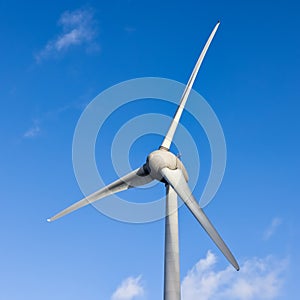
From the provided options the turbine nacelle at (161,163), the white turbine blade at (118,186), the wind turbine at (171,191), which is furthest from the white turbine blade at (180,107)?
the white turbine blade at (118,186)

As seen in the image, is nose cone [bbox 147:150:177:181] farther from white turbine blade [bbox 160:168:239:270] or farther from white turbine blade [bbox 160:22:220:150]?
white turbine blade [bbox 160:22:220:150]

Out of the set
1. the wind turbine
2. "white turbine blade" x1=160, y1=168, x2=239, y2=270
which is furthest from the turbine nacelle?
"white turbine blade" x1=160, y1=168, x2=239, y2=270

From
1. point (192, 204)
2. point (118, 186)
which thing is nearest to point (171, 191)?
point (192, 204)

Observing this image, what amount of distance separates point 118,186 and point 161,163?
19.6 ft

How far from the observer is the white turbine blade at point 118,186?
40125mm

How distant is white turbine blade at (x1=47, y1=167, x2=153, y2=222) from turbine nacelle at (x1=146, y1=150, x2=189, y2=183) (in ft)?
4.17

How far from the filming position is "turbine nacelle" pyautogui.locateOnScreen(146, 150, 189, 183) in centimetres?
3775

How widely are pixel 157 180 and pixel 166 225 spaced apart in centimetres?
385

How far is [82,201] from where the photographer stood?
140 ft

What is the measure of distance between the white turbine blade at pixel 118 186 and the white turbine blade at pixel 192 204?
2733 millimetres

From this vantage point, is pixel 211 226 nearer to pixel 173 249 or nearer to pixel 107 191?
pixel 173 249

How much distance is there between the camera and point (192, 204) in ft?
116

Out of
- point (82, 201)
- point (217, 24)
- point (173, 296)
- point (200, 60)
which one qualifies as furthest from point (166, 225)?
point (217, 24)

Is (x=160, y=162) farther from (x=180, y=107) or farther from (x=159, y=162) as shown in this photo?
(x=180, y=107)
